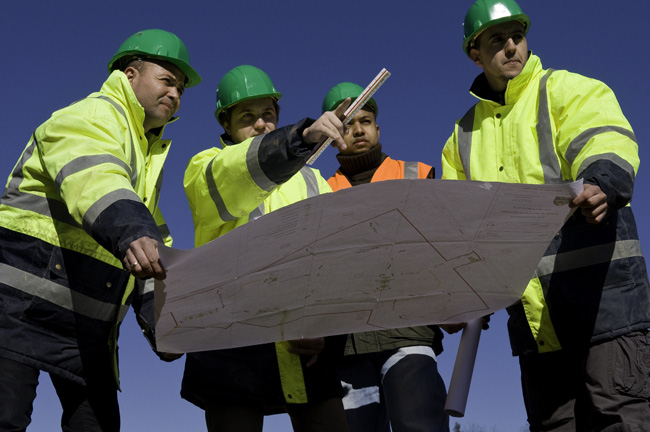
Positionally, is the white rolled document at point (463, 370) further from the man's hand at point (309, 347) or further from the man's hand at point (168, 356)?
the man's hand at point (168, 356)

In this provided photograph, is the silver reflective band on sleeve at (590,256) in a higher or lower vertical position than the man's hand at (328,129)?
lower

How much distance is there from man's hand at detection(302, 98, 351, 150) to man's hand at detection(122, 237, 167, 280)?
3.43 feet

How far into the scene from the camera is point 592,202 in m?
3.00

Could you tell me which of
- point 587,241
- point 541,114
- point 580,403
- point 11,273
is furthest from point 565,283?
point 11,273

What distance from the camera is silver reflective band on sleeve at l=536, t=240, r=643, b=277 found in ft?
12.5

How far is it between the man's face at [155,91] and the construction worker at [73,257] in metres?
0.27

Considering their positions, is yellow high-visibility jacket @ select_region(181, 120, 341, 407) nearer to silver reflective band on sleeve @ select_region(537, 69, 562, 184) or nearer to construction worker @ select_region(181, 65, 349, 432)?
construction worker @ select_region(181, 65, 349, 432)

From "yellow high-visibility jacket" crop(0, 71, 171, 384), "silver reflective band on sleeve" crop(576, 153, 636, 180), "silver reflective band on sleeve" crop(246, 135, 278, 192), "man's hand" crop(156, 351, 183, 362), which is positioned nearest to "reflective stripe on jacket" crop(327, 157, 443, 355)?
"silver reflective band on sleeve" crop(246, 135, 278, 192)

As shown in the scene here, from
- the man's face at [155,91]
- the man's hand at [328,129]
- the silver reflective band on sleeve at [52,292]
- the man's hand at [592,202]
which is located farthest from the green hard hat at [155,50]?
the man's hand at [592,202]

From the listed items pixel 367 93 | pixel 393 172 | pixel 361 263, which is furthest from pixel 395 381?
pixel 367 93

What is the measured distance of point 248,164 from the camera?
12.4ft

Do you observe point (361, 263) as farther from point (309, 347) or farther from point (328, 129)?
point (309, 347)

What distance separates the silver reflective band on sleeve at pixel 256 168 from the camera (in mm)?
3736

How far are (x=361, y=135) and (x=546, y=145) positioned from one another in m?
1.73
